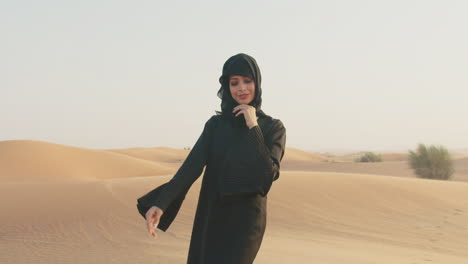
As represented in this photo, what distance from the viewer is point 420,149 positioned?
78.0ft

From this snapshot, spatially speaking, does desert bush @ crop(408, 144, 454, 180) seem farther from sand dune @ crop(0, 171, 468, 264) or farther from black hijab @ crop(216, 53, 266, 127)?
black hijab @ crop(216, 53, 266, 127)

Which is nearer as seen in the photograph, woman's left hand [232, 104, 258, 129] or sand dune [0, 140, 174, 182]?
woman's left hand [232, 104, 258, 129]

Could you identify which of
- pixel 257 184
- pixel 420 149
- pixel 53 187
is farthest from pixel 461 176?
pixel 257 184

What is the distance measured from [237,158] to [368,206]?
953cm

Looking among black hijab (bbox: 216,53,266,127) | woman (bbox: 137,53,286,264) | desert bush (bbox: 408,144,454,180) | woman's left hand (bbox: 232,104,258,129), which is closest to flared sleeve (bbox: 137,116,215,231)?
woman (bbox: 137,53,286,264)

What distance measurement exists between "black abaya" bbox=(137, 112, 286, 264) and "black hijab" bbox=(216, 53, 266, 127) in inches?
1.9

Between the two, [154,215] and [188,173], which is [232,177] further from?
[154,215]

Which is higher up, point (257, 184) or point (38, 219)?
point (257, 184)

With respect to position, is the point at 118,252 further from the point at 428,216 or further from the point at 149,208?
the point at 428,216

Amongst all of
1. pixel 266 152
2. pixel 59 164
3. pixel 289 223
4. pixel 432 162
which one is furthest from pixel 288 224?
pixel 59 164

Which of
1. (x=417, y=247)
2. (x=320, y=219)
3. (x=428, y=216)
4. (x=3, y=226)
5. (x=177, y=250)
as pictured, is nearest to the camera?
(x=177, y=250)

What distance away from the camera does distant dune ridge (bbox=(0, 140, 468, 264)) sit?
6.87m

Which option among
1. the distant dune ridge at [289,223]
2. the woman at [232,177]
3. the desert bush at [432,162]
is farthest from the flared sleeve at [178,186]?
the desert bush at [432,162]

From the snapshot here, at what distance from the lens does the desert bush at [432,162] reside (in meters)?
23.6
